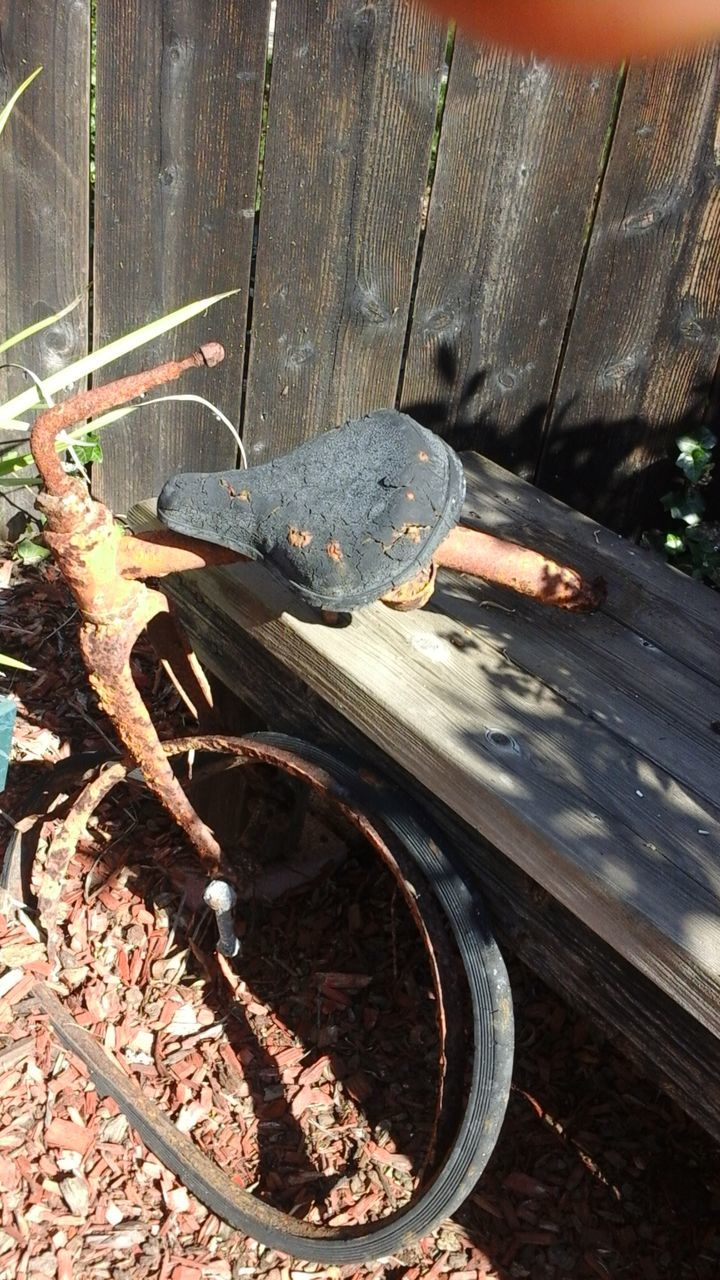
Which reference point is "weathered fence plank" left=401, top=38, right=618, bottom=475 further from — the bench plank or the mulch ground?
the mulch ground

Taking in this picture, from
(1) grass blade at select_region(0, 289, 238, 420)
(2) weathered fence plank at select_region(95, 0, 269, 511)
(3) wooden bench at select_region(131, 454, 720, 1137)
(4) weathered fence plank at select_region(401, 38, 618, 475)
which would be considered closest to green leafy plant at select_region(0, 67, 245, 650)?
(1) grass blade at select_region(0, 289, 238, 420)

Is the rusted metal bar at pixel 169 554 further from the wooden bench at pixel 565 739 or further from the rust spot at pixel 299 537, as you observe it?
the wooden bench at pixel 565 739

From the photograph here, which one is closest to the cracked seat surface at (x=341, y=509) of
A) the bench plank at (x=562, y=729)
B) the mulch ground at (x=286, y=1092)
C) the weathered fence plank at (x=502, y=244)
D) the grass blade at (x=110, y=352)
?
the bench plank at (x=562, y=729)

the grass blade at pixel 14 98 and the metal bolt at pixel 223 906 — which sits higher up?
the grass blade at pixel 14 98

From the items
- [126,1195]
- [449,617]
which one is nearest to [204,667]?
[449,617]

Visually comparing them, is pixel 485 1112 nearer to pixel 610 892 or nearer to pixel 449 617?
pixel 610 892

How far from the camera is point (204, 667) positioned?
2420 mm

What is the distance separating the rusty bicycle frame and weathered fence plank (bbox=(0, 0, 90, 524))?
111 cm

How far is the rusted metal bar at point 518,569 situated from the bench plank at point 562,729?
2.8 inches

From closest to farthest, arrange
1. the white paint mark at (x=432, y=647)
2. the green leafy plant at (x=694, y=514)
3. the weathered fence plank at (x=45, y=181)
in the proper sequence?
the white paint mark at (x=432, y=647) < the weathered fence plank at (x=45, y=181) < the green leafy plant at (x=694, y=514)

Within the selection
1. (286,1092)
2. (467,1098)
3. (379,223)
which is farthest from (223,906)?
(379,223)

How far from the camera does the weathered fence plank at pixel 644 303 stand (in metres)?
2.31

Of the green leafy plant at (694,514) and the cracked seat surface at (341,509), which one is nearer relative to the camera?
the cracked seat surface at (341,509)

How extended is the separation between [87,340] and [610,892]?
6.67ft
